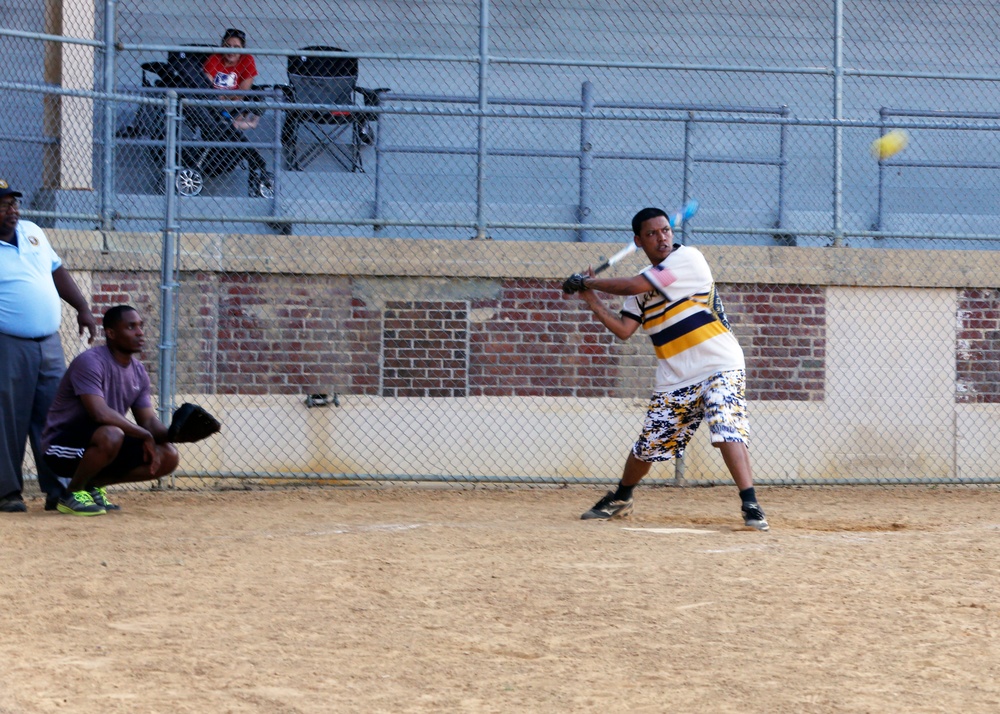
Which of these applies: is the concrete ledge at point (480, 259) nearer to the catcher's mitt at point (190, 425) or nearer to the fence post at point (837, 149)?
the fence post at point (837, 149)

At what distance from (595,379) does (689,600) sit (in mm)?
4046

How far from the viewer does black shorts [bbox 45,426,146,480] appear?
6574 mm

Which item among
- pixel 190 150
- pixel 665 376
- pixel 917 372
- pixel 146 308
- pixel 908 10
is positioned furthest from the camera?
pixel 908 10

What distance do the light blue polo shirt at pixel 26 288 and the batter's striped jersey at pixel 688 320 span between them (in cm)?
340

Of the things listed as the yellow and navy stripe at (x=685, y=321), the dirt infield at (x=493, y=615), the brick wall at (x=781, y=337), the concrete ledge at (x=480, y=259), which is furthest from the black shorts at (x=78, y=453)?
the brick wall at (x=781, y=337)

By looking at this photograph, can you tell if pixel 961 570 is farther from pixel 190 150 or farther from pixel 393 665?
pixel 190 150

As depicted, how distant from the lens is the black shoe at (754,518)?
20.2 feet

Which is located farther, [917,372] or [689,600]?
[917,372]

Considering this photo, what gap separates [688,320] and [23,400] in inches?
148

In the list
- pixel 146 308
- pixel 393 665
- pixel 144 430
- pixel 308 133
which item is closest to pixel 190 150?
pixel 308 133

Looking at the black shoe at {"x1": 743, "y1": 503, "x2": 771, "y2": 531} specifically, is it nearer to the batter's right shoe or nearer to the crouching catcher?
the batter's right shoe

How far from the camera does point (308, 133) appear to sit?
9.78 metres

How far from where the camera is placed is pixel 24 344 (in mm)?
6723

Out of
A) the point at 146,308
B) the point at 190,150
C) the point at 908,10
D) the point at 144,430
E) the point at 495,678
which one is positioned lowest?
the point at 495,678
